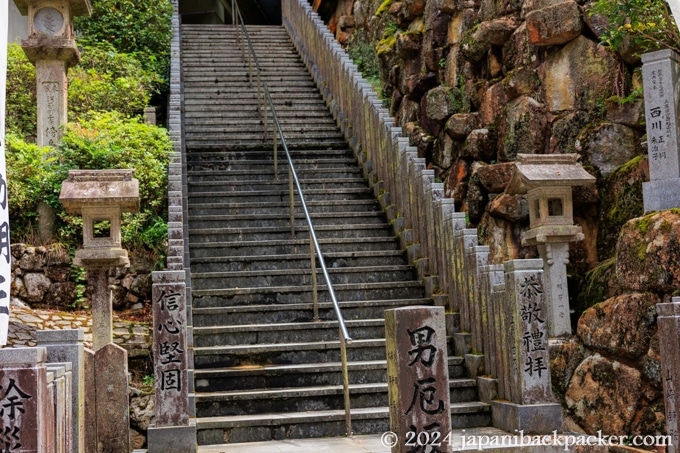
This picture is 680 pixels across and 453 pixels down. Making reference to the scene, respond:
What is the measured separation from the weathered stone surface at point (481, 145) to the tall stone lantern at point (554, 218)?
7.29 feet

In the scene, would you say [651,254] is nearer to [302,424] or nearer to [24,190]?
[302,424]

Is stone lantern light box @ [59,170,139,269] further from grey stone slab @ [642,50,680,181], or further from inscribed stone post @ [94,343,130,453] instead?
grey stone slab @ [642,50,680,181]

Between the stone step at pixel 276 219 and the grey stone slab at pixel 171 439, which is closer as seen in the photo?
the grey stone slab at pixel 171 439

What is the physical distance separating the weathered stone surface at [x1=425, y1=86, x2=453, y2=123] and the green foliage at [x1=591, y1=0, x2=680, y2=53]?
3581mm

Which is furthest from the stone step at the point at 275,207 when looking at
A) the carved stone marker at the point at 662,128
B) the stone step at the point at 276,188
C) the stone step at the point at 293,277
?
the carved stone marker at the point at 662,128

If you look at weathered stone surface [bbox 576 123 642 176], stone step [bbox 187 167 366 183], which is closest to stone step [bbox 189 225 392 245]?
stone step [bbox 187 167 366 183]

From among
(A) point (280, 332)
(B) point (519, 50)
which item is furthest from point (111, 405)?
(B) point (519, 50)

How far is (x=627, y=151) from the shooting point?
9.32 metres

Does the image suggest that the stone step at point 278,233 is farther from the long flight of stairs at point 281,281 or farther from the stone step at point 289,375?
the stone step at point 289,375

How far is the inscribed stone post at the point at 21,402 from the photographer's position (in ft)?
14.0

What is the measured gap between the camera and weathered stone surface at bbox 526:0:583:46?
9883 millimetres

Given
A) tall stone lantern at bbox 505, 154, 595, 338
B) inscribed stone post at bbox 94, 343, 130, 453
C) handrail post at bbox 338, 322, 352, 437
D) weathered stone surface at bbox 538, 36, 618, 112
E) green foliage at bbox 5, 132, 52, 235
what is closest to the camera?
inscribed stone post at bbox 94, 343, 130, 453

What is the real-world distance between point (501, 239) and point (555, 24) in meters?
2.89

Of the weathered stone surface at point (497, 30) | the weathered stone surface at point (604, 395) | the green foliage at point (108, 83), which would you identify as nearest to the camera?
the weathered stone surface at point (604, 395)
